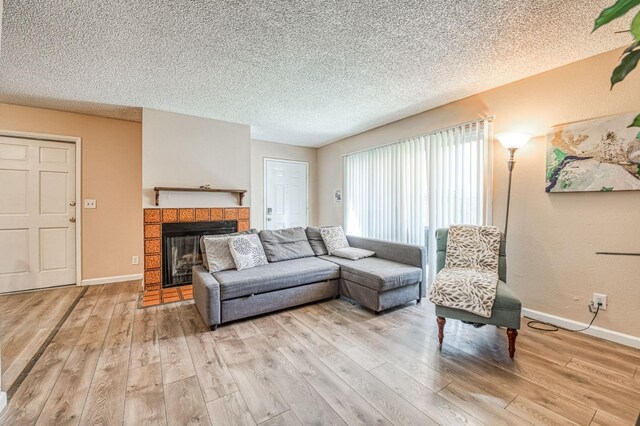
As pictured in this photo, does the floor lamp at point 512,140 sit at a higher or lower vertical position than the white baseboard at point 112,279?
higher

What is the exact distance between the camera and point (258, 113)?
3793 mm

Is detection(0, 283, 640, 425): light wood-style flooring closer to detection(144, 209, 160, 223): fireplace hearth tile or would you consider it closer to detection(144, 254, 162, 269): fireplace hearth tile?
detection(144, 254, 162, 269): fireplace hearth tile

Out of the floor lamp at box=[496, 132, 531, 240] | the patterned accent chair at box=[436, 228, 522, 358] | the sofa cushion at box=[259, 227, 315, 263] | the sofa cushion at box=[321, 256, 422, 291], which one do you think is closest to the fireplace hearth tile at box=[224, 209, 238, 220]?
the sofa cushion at box=[259, 227, 315, 263]

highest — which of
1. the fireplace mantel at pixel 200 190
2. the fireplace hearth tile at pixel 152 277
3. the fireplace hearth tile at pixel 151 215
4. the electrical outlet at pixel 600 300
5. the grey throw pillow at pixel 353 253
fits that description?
the fireplace mantel at pixel 200 190

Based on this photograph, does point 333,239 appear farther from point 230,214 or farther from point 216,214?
point 216,214

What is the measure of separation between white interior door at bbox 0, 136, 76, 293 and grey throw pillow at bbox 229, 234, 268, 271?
254cm

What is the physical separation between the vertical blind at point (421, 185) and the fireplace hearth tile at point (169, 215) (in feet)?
9.24

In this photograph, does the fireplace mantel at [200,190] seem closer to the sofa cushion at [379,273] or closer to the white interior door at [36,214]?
the white interior door at [36,214]

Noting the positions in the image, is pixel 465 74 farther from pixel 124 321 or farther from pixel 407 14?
pixel 124 321

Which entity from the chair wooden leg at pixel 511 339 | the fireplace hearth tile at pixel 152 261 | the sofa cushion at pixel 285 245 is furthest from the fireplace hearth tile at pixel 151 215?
the chair wooden leg at pixel 511 339

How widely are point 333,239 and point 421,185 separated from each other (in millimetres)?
1419

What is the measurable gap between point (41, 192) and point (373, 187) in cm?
463

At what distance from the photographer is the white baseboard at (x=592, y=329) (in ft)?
7.28

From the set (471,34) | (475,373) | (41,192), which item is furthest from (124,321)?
(471,34)
